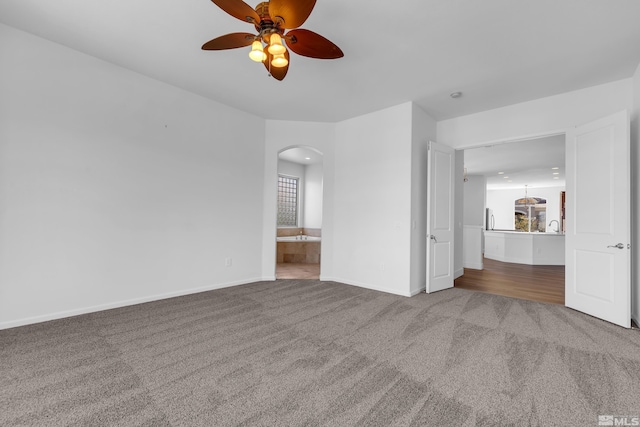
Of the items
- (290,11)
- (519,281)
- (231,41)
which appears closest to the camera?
(290,11)

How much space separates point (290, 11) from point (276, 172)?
3285 millimetres

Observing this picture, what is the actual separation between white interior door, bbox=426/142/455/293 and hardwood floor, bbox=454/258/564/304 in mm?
657

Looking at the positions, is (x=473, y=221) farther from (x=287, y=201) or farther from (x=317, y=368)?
(x=317, y=368)

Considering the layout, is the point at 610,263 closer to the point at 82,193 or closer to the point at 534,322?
the point at 534,322

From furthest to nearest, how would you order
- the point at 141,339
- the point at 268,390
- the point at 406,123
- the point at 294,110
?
the point at 294,110 < the point at 406,123 < the point at 141,339 < the point at 268,390

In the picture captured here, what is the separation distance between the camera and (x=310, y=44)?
2189 millimetres

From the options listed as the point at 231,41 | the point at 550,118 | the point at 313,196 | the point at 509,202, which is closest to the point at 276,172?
the point at 231,41

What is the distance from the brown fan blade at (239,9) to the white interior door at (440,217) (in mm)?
3138

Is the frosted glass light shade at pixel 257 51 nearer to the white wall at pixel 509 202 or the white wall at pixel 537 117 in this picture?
the white wall at pixel 537 117

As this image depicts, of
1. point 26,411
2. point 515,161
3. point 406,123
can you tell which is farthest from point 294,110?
point 515,161

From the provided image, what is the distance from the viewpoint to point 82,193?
10.3 feet

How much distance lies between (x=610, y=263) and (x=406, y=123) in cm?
288

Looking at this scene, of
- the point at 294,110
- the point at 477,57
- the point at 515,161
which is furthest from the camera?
the point at 515,161

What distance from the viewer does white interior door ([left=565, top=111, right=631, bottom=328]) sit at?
9.90ft
